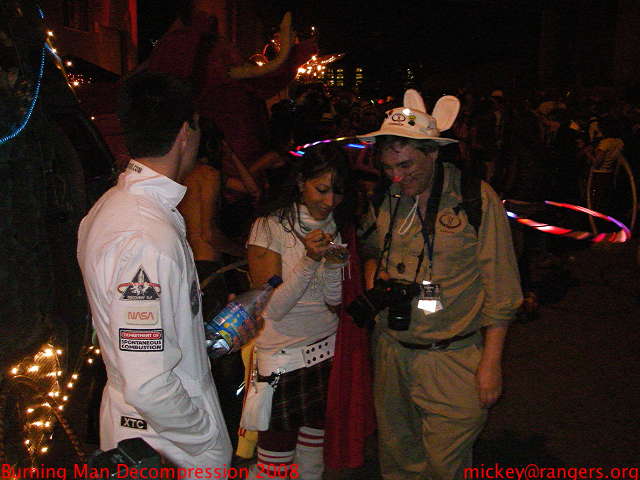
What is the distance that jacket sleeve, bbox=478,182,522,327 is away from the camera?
10.2 ft

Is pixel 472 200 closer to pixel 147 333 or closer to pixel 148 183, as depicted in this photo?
pixel 148 183

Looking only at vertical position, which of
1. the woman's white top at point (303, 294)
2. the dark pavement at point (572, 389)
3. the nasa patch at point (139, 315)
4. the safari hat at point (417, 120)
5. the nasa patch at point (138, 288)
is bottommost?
the dark pavement at point (572, 389)

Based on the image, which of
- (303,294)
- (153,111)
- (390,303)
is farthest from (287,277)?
(153,111)

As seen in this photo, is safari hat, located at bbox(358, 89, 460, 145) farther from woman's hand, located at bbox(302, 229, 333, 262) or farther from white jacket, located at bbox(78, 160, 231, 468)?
white jacket, located at bbox(78, 160, 231, 468)

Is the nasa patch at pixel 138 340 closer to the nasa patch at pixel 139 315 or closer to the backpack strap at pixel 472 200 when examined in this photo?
the nasa patch at pixel 139 315

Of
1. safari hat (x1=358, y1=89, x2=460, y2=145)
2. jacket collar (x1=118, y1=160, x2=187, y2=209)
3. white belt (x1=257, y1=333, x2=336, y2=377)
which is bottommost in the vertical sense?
white belt (x1=257, y1=333, x2=336, y2=377)

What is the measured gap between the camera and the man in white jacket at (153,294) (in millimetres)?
1944

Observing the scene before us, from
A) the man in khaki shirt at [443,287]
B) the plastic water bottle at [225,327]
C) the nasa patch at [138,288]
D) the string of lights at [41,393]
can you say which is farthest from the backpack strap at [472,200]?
the string of lights at [41,393]

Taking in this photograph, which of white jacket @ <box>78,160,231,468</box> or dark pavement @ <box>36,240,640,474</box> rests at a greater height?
white jacket @ <box>78,160,231,468</box>

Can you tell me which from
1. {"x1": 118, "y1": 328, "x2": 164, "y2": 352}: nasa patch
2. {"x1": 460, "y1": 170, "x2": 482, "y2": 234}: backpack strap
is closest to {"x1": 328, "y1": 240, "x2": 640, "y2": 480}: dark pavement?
{"x1": 460, "y1": 170, "x2": 482, "y2": 234}: backpack strap

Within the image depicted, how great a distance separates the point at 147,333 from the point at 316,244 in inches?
49.9

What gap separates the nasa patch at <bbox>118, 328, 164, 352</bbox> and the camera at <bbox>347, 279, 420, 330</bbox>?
1409mm

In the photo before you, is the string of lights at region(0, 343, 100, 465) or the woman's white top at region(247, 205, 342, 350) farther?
the woman's white top at region(247, 205, 342, 350)

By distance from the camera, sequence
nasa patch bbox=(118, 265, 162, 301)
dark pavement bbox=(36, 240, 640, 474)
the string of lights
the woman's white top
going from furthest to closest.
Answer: dark pavement bbox=(36, 240, 640, 474) → the woman's white top → the string of lights → nasa patch bbox=(118, 265, 162, 301)
